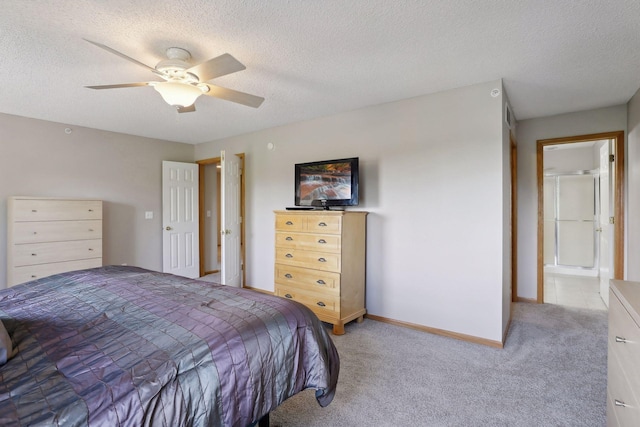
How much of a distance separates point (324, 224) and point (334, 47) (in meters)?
1.59

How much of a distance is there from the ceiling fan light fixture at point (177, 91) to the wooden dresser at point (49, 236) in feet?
8.37

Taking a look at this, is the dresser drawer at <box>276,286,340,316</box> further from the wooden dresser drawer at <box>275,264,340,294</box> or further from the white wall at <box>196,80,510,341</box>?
the white wall at <box>196,80,510,341</box>

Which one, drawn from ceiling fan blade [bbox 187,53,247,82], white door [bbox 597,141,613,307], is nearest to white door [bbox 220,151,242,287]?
ceiling fan blade [bbox 187,53,247,82]

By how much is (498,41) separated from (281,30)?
56.2 inches

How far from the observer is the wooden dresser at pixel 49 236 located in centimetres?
350

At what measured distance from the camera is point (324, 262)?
316 centimetres

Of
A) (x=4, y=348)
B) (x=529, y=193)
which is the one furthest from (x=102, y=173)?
(x=529, y=193)

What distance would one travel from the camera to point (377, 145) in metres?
3.40

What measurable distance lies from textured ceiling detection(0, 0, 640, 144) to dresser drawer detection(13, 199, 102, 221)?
1.08 meters

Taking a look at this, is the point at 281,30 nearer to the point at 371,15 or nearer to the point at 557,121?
the point at 371,15

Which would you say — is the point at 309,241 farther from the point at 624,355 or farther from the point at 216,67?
the point at 624,355

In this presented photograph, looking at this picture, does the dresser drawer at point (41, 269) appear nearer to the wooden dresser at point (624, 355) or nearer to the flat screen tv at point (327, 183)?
the flat screen tv at point (327, 183)

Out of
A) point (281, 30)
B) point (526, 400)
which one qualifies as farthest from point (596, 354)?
point (281, 30)

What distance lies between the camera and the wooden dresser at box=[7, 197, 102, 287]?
3498 millimetres
